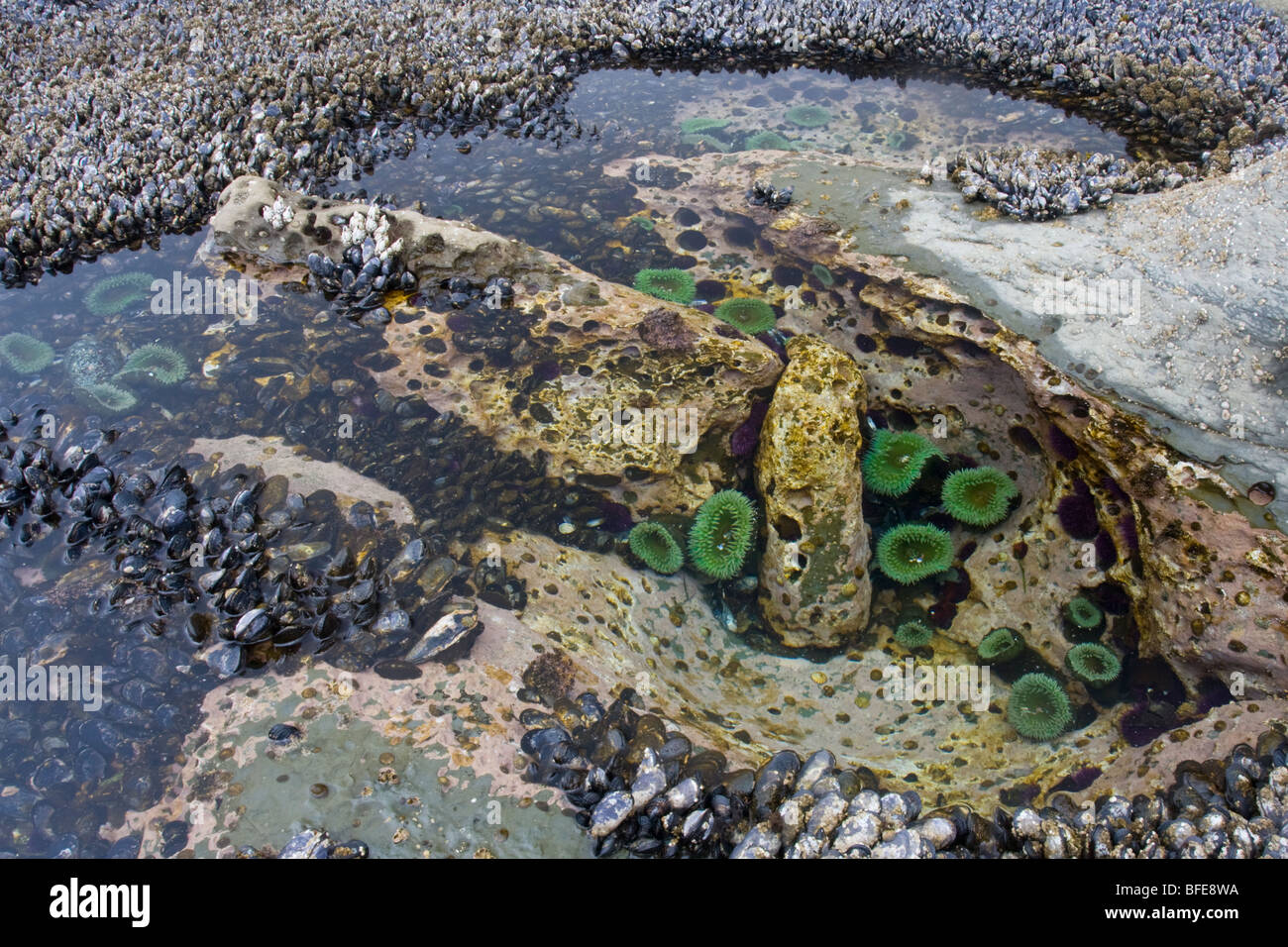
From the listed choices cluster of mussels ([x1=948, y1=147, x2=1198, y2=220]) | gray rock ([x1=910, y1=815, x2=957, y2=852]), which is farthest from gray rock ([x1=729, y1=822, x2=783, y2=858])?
cluster of mussels ([x1=948, y1=147, x2=1198, y2=220])

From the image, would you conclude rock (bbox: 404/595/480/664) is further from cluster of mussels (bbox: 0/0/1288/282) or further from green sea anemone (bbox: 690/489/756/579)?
cluster of mussels (bbox: 0/0/1288/282)

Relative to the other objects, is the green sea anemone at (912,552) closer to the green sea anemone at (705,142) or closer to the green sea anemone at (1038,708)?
the green sea anemone at (1038,708)

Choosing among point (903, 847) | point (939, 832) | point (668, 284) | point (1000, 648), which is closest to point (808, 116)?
point (668, 284)

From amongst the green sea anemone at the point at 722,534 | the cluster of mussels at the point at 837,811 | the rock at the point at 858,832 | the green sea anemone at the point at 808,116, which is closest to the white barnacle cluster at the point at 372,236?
the green sea anemone at the point at 722,534

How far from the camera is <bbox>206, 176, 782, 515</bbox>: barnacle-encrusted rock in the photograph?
554cm

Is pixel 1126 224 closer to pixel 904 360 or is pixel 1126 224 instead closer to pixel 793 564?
pixel 904 360

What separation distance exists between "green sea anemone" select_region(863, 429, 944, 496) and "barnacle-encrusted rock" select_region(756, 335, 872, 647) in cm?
37

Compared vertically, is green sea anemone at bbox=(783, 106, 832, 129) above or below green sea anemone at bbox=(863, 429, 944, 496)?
above

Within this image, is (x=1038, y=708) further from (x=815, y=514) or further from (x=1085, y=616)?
(x=815, y=514)

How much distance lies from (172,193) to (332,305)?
2742 millimetres

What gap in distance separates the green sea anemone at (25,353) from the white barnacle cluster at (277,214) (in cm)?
208

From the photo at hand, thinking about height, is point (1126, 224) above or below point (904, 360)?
above
